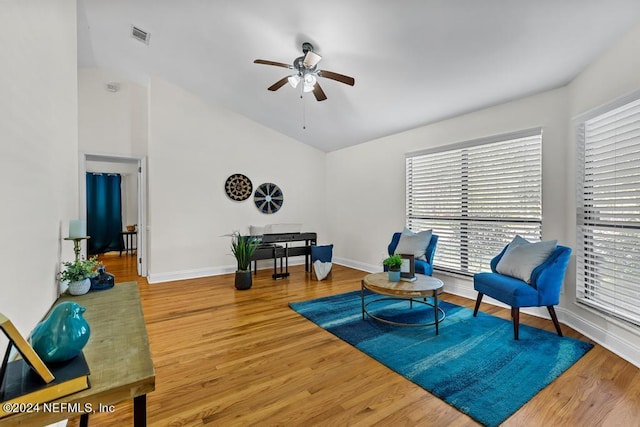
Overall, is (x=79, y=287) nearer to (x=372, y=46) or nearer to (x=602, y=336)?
(x=372, y=46)

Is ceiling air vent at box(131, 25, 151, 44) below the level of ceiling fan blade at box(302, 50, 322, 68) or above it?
above

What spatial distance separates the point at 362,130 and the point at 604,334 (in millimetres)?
4037

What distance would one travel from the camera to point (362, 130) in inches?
205

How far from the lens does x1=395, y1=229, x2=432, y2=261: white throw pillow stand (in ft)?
13.5

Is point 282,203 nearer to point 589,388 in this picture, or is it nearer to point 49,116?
point 49,116

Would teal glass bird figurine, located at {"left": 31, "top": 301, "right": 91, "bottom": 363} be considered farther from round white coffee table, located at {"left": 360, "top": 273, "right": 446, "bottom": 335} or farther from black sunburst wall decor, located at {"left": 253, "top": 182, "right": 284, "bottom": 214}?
black sunburst wall decor, located at {"left": 253, "top": 182, "right": 284, "bottom": 214}

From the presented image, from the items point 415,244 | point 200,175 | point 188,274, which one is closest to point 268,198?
point 200,175

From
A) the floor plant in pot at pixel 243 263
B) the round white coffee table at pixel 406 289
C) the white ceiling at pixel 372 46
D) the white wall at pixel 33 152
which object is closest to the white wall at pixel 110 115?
the white ceiling at pixel 372 46

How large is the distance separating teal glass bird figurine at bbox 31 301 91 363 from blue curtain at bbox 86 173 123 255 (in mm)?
7949

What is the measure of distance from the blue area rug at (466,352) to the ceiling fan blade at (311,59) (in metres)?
2.70

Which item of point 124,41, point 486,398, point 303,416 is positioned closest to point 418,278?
point 486,398

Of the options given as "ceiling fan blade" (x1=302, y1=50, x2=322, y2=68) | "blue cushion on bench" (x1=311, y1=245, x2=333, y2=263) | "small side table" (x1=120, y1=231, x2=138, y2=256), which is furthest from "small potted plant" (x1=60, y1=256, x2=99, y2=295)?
"small side table" (x1=120, y1=231, x2=138, y2=256)

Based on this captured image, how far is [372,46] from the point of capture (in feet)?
10.1

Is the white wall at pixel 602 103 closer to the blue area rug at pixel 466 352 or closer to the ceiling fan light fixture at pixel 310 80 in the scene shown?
the blue area rug at pixel 466 352
